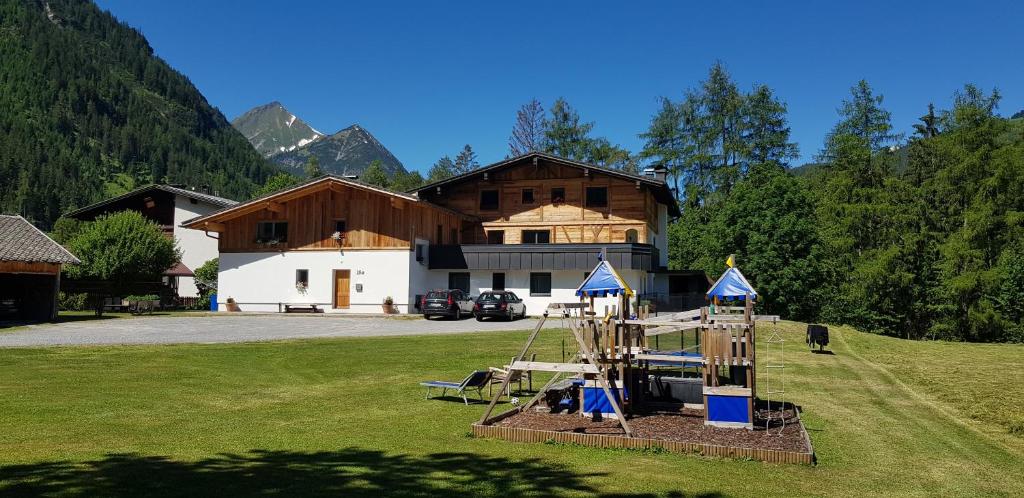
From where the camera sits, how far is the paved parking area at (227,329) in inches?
896

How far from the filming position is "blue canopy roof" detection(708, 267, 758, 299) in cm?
1067

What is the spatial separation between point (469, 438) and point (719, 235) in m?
43.5

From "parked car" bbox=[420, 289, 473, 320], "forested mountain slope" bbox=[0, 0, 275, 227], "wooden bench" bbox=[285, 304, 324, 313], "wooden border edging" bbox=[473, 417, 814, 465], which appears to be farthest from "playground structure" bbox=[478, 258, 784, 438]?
"forested mountain slope" bbox=[0, 0, 275, 227]

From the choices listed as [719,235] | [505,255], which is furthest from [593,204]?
[719,235]

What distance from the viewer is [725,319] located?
35.7 feet

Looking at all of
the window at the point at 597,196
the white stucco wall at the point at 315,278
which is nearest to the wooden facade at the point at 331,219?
the white stucco wall at the point at 315,278

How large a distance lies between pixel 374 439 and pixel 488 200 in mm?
35823

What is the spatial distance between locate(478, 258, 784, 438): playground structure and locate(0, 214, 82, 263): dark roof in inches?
1080

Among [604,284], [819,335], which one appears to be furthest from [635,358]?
[819,335]

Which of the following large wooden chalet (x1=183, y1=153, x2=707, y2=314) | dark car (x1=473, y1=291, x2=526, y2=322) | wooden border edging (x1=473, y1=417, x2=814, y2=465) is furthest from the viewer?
large wooden chalet (x1=183, y1=153, x2=707, y2=314)

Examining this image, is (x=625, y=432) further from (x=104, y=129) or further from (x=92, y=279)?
(x=104, y=129)

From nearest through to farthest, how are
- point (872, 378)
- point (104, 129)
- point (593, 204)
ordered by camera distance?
point (872, 378) → point (593, 204) → point (104, 129)

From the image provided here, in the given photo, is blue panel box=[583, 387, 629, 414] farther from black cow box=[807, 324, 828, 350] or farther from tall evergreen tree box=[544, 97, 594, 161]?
tall evergreen tree box=[544, 97, 594, 161]

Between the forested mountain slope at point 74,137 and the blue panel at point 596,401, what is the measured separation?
133 metres
